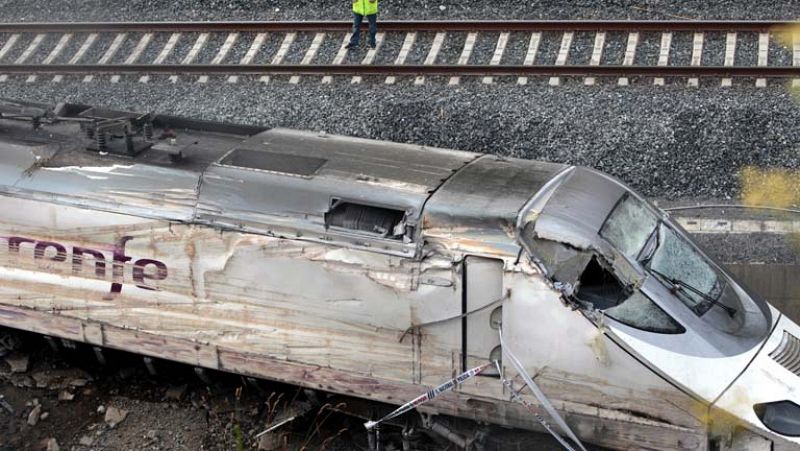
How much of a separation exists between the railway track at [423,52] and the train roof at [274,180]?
457cm

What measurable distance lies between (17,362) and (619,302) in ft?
19.0

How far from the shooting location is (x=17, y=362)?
9.65 m

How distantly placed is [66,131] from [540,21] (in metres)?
6.90

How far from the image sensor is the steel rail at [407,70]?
12523 millimetres

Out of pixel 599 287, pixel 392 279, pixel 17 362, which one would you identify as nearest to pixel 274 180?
pixel 392 279

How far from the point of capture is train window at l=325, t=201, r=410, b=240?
762 cm

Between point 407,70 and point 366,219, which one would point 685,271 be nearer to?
point 366,219

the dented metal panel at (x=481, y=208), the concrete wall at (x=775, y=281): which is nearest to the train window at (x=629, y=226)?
the dented metal panel at (x=481, y=208)

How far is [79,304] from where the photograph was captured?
8.66 m

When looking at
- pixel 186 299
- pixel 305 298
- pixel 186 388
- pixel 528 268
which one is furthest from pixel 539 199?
pixel 186 388

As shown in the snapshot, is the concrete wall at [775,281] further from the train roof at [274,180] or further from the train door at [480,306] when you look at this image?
the train door at [480,306]

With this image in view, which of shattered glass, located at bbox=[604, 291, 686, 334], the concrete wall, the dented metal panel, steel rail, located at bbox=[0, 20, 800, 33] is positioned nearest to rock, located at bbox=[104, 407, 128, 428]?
the dented metal panel

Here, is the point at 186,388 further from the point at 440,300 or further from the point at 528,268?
the point at 528,268

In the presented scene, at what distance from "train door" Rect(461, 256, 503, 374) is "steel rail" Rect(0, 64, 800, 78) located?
20.5 feet
